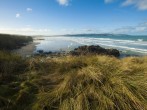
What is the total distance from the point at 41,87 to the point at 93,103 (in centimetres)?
143

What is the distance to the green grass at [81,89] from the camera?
3930 mm

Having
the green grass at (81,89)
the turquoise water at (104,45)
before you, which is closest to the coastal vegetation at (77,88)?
the green grass at (81,89)

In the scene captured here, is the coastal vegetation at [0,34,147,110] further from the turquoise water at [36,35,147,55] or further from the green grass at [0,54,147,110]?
the turquoise water at [36,35,147,55]

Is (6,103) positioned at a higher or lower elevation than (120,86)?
lower

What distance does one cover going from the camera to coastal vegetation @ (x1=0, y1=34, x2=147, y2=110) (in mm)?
3945

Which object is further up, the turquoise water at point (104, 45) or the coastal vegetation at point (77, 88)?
the coastal vegetation at point (77, 88)

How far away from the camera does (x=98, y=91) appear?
13.8 feet

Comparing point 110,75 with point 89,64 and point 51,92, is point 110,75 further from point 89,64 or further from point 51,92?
A: point 51,92

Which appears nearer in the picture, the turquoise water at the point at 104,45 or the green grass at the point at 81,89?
the green grass at the point at 81,89

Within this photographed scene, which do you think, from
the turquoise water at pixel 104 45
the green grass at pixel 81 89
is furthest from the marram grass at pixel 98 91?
the turquoise water at pixel 104 45

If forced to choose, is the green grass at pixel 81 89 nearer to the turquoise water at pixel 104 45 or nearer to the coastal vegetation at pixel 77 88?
Answer: the coastal vegetation at pixel 77 88

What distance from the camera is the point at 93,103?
13.1 ft

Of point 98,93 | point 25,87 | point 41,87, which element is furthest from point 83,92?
point 25,87

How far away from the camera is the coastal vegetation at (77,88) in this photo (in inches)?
155
